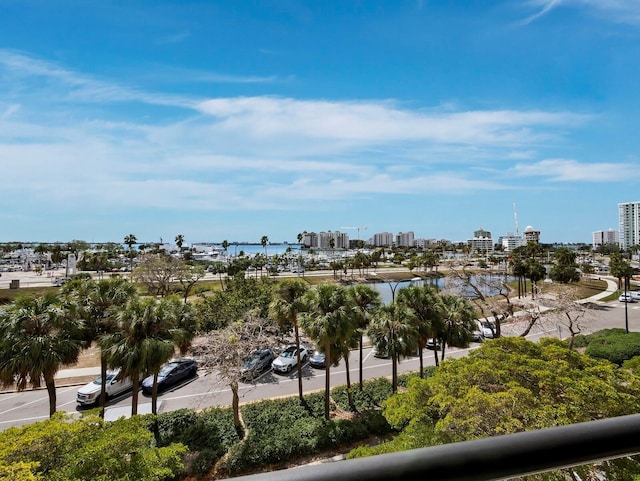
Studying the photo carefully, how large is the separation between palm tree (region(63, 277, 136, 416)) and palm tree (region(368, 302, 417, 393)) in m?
11.1

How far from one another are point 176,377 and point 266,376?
4.87 meters

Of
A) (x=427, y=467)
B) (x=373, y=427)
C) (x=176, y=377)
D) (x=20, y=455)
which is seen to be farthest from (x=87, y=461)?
(x=176, y=377)

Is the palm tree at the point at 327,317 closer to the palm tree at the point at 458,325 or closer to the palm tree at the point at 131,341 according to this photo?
the palm tree at the point at 131,341

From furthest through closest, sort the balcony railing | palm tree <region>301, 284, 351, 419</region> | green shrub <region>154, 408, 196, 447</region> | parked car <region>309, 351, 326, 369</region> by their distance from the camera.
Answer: parked car <region>309, 351, 326, 369</region>
palm tree <region>301, 284, 351, 419</region>
green shrub <region>154, 408, 196, 447</region>
the balcony railing

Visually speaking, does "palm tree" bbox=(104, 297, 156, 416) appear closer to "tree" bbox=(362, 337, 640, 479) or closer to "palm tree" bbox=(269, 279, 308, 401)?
"palm tree" bbox=(269, 279, 308, 401)

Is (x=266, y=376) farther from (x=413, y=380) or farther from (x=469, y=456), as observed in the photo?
(x=469, y=456)

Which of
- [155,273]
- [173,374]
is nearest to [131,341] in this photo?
[173,374]

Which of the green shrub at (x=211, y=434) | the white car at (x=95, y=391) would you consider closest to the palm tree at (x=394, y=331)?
the green shrub at (x=211, y=434)

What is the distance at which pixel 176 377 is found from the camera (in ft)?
66.8

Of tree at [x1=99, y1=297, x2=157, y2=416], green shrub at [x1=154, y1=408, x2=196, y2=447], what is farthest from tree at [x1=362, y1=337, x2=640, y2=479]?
tree at [x1=99, y1=297, x2=157, y2=416]

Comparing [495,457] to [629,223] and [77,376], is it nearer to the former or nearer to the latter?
[77,376]

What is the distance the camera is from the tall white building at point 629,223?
436 feet

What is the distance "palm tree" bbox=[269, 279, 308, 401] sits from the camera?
59.1 feet

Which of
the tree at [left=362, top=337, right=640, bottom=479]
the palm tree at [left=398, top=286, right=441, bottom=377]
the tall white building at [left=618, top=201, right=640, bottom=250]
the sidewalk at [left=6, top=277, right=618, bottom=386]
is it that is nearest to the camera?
the tree at [left=362, top=337, right=640, bottom=479]
